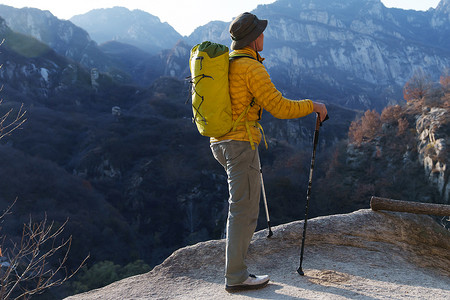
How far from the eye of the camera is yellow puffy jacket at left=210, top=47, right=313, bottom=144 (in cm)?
283

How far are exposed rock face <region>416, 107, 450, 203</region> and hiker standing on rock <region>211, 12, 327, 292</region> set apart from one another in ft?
111

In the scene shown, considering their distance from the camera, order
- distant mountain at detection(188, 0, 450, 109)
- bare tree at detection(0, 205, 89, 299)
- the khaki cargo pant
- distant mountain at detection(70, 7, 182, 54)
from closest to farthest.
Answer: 1. the khaki cargo pant
2. bare tree at detection(0, 205, 89, 299)
3. distant mountain at detection(188, 0, 450, 109)
4. distant mountain at detection(70, 7, 182, 54)

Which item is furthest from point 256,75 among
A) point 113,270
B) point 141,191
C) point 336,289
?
point 141,191

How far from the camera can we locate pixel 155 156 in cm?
5756

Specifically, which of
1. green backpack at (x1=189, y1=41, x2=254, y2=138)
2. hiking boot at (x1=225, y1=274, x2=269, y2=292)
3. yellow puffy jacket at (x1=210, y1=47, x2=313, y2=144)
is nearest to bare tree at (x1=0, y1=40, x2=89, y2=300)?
hiking boot at (x1=225, y1=274, x2=269, y2=292)

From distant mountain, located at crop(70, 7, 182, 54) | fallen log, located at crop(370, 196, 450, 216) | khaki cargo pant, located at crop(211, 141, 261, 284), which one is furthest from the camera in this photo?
distant mountain, located at crop(70, 7, 182, 54)

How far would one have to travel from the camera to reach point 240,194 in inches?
116

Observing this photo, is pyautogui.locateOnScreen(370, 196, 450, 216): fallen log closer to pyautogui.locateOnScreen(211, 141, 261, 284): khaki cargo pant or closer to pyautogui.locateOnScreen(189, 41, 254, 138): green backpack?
pyautogui.locateOnScreen(211, 141, 261, 284): khaki cargo pant

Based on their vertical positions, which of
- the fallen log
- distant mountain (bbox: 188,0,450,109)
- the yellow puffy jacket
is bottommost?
the fallen log

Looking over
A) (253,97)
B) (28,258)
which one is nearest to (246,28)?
(253,97)

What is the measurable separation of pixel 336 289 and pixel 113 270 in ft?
82.6

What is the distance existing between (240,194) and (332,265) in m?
1.55

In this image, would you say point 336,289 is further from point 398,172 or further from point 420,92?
point 420,92

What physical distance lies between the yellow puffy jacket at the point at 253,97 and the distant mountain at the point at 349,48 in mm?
106585
